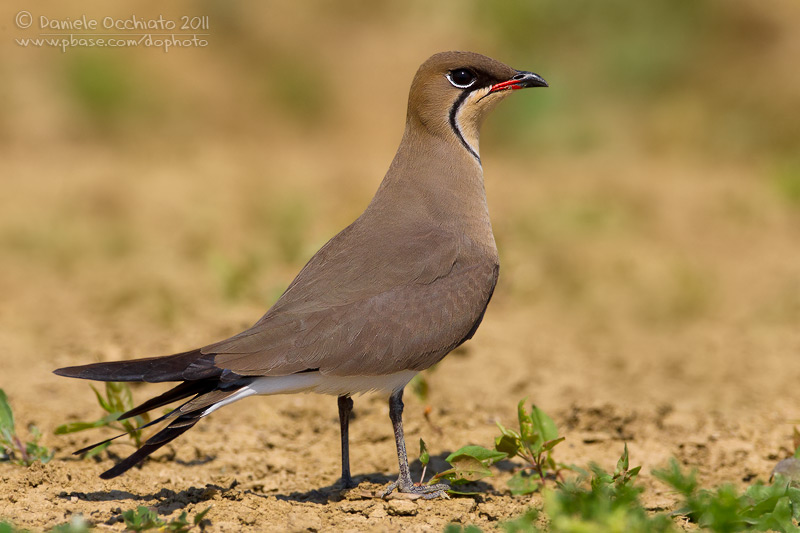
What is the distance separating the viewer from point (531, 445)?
14.7ft

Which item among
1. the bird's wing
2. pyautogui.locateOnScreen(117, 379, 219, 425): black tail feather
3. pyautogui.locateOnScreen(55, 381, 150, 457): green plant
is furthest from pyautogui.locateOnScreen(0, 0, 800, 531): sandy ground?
the bird's wing

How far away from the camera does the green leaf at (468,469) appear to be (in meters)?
4.18

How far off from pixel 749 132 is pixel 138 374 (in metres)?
9.60

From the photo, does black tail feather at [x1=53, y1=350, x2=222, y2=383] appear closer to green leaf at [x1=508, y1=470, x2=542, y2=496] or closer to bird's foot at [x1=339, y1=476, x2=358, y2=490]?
bird's foot at [x1=339, y1=476, x2=358, y2=490]

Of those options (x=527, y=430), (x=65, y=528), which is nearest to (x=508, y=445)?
(x=527, y=430)

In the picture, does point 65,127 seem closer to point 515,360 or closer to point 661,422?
point 515,360

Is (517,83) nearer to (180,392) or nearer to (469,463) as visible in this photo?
(469,463)

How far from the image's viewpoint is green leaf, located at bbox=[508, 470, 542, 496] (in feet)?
14.0

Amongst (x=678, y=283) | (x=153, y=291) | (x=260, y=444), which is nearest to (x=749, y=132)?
(x=678, y=283)

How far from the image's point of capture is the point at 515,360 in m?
6.29

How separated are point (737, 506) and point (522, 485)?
3.72 ft

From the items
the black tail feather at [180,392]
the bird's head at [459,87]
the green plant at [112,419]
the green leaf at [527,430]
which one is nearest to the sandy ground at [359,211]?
the green plant at [112,419]

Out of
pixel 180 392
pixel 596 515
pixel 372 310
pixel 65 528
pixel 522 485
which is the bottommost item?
pixel 522 485

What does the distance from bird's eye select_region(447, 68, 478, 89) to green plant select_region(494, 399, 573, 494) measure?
164 centimetres
